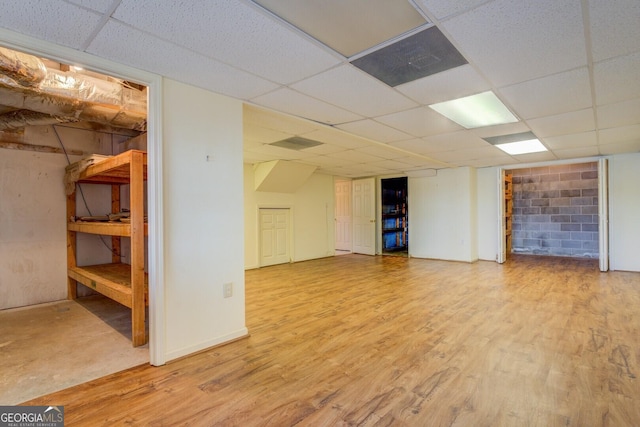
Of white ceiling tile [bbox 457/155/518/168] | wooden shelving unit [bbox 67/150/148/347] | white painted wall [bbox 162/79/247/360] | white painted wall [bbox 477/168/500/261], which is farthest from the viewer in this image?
white painted wall [bbox 477/168/500/261]

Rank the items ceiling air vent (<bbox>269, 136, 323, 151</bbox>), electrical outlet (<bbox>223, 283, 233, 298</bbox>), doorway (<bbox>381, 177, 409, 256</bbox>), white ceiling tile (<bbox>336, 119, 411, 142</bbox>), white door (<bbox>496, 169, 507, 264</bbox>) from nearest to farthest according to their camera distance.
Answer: electrical outlet (<bbox>223, 283, 233, 298</bbox>) < white ceiling tile (<bbox>336, 119, 411, 142</bbox>) < ceiling air vent (<bbox>269, 136, 323, 151</bbox>) < white door (<bbox>496, 169, 507, 264</bbox>) < doorway (<bbox>381, 177, 409, 256</bbox>)

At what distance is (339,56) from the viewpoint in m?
2.03

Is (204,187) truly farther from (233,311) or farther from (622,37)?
(622,37)

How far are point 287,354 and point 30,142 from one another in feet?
13.3

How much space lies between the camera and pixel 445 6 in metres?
1.53

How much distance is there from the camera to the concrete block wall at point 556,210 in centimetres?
728

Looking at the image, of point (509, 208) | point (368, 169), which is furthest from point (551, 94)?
point (509, 208)

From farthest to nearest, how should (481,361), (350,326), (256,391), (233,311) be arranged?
(350,326)
(233,311)
(481,361)
(256,391)

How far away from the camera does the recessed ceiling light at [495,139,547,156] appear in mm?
4531

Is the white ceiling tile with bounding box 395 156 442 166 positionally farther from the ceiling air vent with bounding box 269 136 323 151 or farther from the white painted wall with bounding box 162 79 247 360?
the white painted wall with bounding box 162 79 247 360

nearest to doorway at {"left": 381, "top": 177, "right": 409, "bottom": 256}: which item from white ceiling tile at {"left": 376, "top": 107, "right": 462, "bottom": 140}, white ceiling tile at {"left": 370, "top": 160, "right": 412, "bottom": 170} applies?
white ceiling tile at {"left": 370, "top": 160, "right": 412, "bottom": 170}

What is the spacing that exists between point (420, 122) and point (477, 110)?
0.58 metres

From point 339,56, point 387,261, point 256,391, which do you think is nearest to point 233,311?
point 256,391

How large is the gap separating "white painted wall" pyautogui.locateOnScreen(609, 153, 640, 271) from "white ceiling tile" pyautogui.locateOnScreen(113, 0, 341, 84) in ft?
20.9
